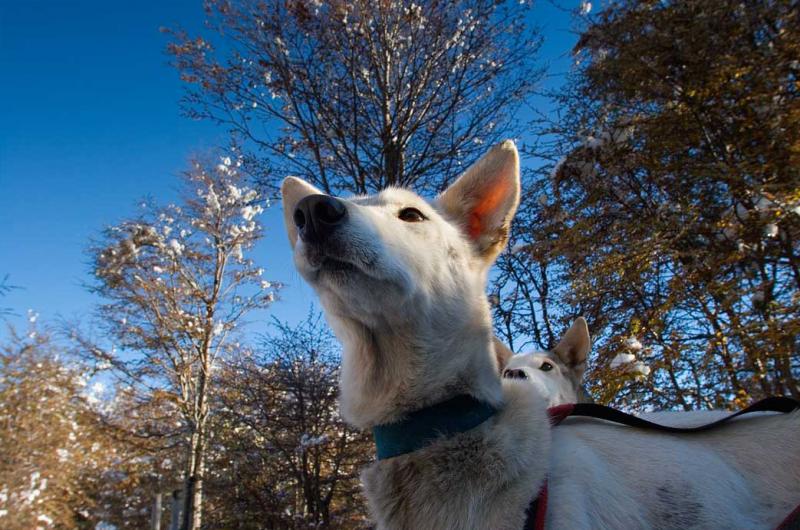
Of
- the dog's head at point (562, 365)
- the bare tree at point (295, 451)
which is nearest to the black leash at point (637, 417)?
the dog's head at point (562, 365)

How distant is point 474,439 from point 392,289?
23.0 inches

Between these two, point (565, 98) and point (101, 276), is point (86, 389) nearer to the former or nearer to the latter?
point (101, 276)

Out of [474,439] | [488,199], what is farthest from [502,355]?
[474,439]

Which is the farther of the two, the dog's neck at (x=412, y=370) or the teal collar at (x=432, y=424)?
the dog's neck at (x=412, y=370)

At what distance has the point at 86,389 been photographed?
19953 mm

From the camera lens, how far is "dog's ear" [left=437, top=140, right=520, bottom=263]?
227 cm

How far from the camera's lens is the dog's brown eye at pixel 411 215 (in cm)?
213

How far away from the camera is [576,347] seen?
504cm

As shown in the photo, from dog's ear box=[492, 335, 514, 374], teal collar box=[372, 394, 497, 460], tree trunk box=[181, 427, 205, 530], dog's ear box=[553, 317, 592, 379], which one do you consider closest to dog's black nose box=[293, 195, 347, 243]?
→ teal collar box=[372, 394, 497, 460]

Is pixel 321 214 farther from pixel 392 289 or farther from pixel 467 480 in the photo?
pixel 467 480

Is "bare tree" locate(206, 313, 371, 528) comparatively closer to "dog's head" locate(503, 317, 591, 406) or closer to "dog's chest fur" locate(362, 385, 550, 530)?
"dog's head" locate(503, 317, 591, 406)

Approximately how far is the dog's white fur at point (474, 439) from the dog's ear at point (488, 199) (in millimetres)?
327

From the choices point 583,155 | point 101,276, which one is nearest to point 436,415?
point 583,155

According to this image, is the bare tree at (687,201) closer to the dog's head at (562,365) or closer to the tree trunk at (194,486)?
the dog's head at (562,365)
